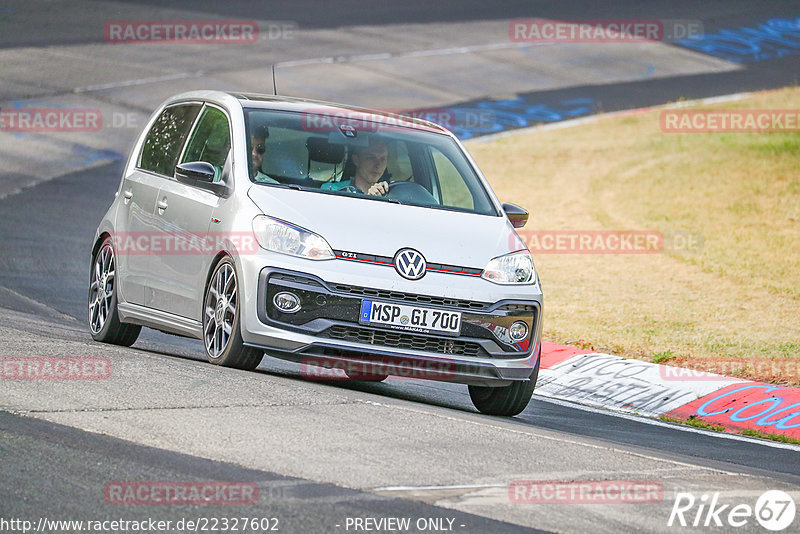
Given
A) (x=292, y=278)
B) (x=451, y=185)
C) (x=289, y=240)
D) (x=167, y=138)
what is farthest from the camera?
(x=167, y=138)

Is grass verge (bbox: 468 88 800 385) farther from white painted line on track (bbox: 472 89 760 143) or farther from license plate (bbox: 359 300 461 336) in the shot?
license plate (bbox: 359 300 461 336)

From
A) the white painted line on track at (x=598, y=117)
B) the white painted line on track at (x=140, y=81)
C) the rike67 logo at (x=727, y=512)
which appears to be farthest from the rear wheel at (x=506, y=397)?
the white painted line on track at (x=140, y=81)

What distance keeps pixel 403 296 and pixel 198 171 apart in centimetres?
164

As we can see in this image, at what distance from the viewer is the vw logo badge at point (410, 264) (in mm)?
8062

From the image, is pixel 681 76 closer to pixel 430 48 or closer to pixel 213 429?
pixel 430 48

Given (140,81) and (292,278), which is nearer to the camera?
(292,278)

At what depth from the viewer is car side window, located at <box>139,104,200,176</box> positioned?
978 cm

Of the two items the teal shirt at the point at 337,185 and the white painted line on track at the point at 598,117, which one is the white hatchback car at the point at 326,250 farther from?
the white painted line on track at the point at 598,117

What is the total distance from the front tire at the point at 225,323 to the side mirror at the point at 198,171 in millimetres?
570

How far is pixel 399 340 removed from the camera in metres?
8.11

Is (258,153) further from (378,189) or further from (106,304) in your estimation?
(106,304)

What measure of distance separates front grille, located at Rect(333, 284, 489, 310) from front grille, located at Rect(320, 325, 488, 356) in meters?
0.20

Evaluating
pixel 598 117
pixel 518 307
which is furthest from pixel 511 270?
pixel 598 117

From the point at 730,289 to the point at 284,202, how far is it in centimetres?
783
